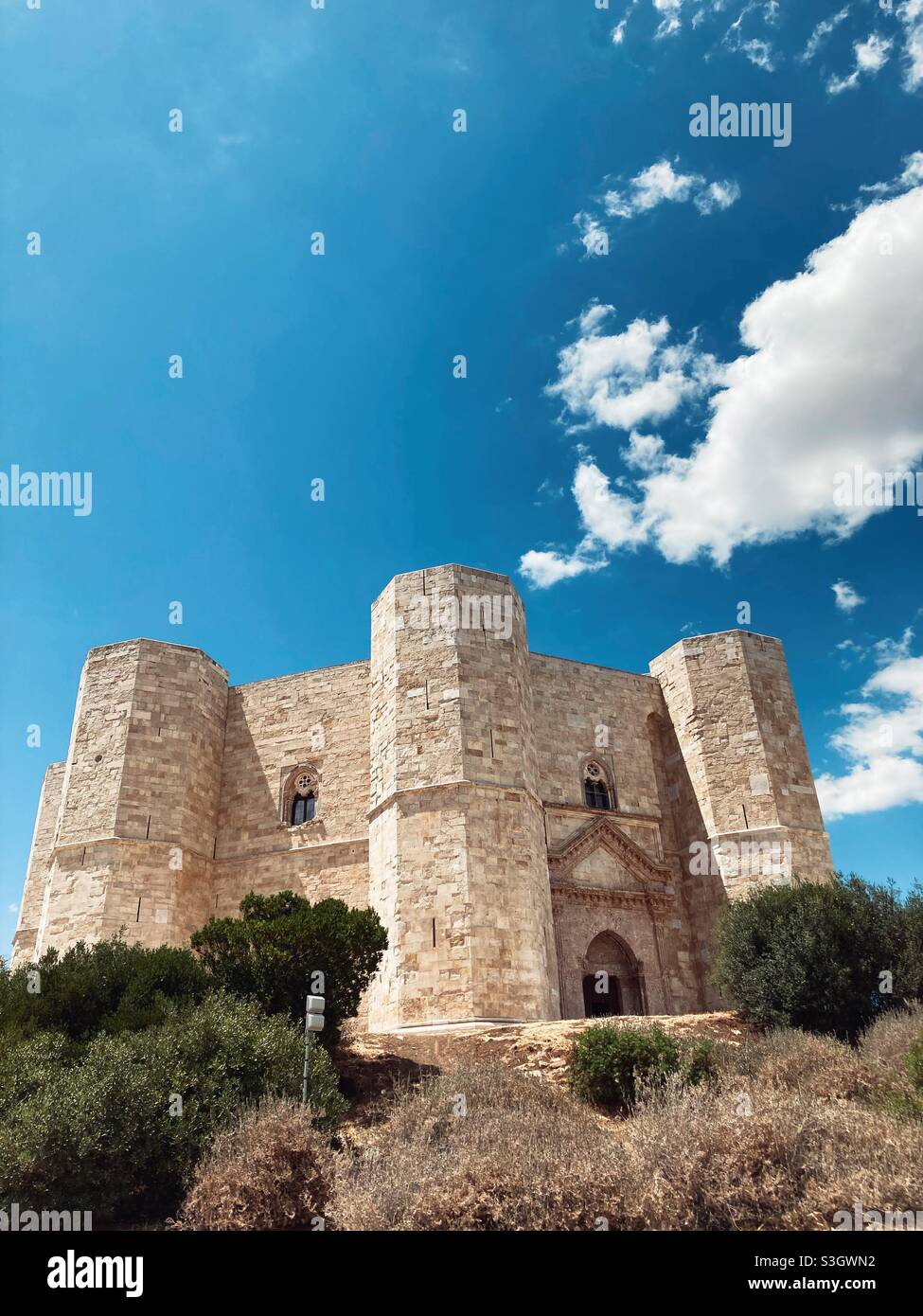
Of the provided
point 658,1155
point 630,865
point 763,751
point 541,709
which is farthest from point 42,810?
point 658,1155

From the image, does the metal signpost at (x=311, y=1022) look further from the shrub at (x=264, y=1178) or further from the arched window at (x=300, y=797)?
the arched window at (x=300, y=797)

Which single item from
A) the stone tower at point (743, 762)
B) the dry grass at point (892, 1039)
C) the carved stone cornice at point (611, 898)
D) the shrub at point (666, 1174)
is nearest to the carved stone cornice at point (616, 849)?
the carved stone cornice at point (611, 898)

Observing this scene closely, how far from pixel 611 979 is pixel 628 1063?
628 centimetres

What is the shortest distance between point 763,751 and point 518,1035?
26.6 ft

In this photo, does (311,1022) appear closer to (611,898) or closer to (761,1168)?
(761,1168)

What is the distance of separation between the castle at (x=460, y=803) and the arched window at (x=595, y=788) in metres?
0.05

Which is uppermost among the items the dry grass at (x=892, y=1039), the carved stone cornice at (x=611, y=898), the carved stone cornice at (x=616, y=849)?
the carved stone cornice at (x=616, y=849)

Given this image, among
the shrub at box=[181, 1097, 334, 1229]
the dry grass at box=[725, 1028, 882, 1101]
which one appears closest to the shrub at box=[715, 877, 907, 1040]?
the dry grass at box=[725, 1028, 882, 1101]

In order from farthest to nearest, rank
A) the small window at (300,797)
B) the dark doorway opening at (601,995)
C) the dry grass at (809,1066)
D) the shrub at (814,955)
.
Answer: the small window at (300,797)
the dark doorway opening at (601,995)
the shrub at (814,955)
the dry grass at (809,1066)

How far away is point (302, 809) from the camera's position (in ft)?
57.2

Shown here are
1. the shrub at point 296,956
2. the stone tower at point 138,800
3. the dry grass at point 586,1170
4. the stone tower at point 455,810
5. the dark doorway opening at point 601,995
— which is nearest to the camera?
the dry grass at point 586,1170

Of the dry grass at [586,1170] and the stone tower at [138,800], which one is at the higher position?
the stone tower at [138,800]

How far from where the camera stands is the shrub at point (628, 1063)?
9941 millimetres

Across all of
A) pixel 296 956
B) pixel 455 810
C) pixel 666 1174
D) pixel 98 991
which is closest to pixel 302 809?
pixel 455 810
